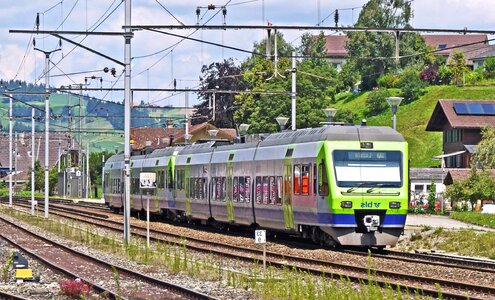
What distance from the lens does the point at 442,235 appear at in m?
37.4

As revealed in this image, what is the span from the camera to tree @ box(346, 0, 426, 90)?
6004 inches

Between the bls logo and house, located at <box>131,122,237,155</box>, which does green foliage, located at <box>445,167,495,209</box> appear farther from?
the bls logo

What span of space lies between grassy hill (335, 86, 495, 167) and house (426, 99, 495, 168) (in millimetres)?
16742

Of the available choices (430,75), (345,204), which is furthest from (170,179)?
(430,75)

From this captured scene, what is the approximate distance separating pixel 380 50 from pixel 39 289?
443 feet

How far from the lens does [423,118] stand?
13150 cm

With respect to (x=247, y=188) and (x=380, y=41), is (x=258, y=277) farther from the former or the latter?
(x=380, y=41)

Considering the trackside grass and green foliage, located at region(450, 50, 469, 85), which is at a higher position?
green foliage, located at region(450, 50, 469, 85)

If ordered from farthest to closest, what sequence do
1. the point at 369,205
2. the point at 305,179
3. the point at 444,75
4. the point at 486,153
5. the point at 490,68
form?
the point at 490,68
the point at 444,75
the point at 486,153
the point at 305,179
the point at 369,205

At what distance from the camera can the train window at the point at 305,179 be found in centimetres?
3209

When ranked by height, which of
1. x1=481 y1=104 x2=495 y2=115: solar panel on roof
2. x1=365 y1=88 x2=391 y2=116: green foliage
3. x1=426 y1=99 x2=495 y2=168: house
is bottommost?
x1=426 y1=99 x2=495 y2=168: house

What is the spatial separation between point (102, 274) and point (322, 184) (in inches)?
288

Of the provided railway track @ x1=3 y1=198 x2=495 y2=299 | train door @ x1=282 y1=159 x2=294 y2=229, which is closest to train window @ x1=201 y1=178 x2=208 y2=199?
railway track @ x1=3 y1=198 x2=495 y2=299

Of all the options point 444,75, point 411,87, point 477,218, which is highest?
point 444,75
